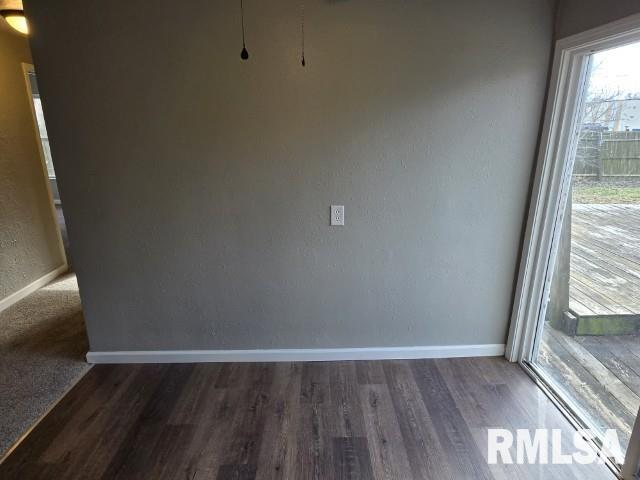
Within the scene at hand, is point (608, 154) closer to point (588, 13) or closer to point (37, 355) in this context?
point (588, 13)

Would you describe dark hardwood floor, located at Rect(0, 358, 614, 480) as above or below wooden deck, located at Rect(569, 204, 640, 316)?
below

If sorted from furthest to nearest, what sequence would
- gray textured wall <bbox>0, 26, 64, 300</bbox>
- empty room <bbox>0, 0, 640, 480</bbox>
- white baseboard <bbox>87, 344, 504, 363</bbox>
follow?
1. gray textured wall <bbox>0, 26, 64, 300</bbox>
2. white baseboard <bbox>87, 344, 504, 363</bbox>
3. empty room <bbox>0, 0, 640, 480</bbox>

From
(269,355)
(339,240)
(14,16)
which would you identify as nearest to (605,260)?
(339,240)

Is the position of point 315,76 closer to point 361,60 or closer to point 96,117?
point 361,60

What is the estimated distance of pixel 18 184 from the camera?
339 cm

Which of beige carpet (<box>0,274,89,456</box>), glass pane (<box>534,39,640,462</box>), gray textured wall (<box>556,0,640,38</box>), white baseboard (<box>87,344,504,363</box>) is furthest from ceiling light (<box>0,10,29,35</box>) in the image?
glass pane (<box>534,39,640,462</box>)

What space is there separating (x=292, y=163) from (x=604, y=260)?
174cm

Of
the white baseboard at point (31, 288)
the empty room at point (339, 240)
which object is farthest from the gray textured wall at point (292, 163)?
the white baseboard at point (31, 288)

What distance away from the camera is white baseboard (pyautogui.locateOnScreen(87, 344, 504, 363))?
246 cm

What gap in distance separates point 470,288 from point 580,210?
76 cm

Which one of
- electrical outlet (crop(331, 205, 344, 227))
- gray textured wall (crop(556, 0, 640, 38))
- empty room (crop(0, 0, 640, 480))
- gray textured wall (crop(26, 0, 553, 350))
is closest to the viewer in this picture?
gray textured wall (crop(556, 0, 640, 38))

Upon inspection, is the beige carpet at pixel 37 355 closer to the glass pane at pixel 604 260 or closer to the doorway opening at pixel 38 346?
the doorway opening at pixel 38 346

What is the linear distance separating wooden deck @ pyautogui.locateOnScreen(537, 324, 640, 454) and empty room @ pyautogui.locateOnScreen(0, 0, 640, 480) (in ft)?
0.04

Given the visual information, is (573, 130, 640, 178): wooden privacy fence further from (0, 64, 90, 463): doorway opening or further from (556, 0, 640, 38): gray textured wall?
(0, 64, 90, 463): doorway opening
